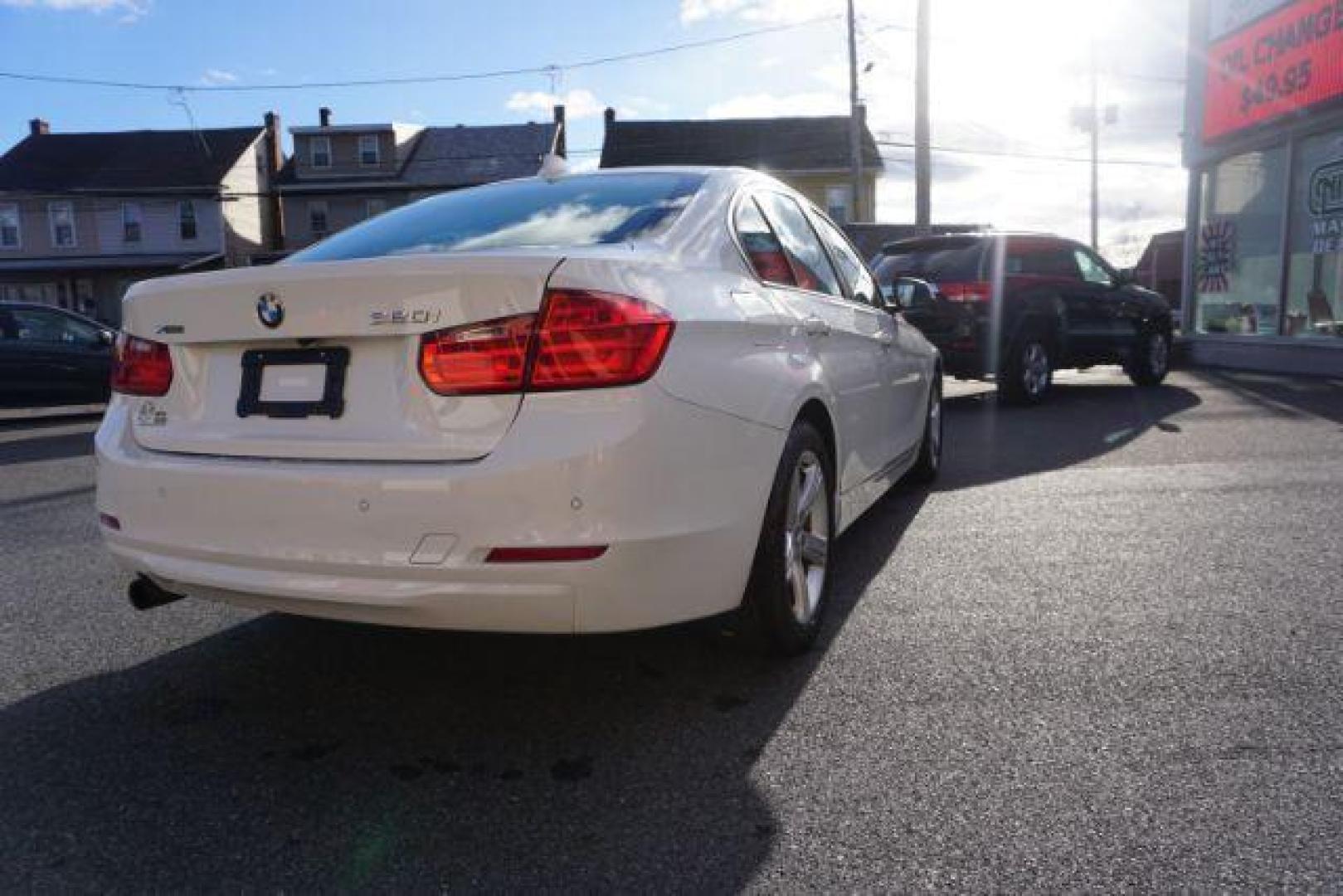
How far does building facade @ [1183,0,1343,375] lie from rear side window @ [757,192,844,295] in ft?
36.5

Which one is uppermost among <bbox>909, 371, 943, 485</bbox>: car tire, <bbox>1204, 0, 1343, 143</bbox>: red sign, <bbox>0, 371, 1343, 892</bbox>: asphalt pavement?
<bbox>1204, 0, 1343, 143</bbox>: red sign

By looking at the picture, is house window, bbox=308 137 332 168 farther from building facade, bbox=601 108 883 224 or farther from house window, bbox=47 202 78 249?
building facade, bbox=601 108 883 224

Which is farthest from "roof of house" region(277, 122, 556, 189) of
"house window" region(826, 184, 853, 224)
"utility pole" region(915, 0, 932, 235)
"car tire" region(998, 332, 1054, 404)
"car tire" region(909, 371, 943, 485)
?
"car tire" region(909, 371, 943, 485)

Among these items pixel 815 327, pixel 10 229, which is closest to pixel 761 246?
pixel 815 327

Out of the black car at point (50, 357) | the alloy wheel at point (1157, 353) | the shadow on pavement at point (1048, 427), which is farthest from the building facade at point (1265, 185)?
the black car at point (50, 357)

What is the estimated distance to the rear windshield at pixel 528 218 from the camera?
3096 mm

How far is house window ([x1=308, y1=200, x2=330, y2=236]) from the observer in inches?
1553

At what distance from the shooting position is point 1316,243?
13.3m

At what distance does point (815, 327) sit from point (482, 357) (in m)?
1.47

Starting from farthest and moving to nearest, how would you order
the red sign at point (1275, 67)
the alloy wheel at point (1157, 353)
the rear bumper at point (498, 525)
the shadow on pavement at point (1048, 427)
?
1. the red sign at point (1275, 67)
2. the alloy wheel at point (1157, 353)
3. the shadow on pavement at point (1048, 427)
4. the rear bumper at point (498, 525)

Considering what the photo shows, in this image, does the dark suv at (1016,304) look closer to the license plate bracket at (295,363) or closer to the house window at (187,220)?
the license plate bracket at (295,363)

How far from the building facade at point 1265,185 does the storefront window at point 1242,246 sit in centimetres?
2

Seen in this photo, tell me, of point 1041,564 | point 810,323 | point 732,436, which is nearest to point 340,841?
point 732,436

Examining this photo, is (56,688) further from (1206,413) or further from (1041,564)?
(1206,413)
